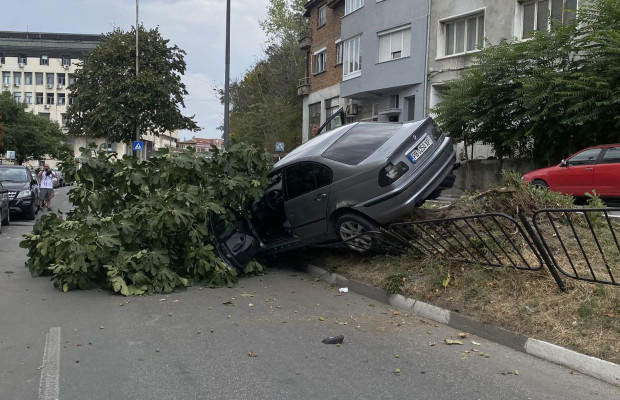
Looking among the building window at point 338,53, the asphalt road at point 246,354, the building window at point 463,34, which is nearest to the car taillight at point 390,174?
the asphalt road at point 246,354

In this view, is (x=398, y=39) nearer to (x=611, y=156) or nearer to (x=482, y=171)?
(x=482, y=171)

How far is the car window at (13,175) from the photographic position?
17203 millimetres

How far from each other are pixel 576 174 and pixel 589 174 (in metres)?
0.39

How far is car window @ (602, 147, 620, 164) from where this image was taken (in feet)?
41.6

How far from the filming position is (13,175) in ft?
57.2

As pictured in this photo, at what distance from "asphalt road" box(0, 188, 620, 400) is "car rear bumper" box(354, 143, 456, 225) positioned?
3.98 feet

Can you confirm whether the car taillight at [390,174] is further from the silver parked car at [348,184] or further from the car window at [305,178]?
the car window at [305,178]

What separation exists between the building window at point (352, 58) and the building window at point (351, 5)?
1.56 metres

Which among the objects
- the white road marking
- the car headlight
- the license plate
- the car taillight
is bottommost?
the white road marking

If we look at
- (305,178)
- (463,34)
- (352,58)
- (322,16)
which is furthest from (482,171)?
(322,16)

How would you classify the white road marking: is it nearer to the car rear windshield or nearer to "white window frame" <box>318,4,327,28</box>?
the car rear windshield

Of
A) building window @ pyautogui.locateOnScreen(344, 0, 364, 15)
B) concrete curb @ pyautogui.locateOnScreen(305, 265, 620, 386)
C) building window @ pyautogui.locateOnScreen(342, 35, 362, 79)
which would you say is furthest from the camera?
building window @ pyautogui.locateOnScreen(342, 35, 362, 79)

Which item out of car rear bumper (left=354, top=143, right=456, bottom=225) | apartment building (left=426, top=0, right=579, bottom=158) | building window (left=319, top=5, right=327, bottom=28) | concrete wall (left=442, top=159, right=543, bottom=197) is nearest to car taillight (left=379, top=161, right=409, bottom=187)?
car rear bumper (left=354, top=143, right=456, bottom=225)

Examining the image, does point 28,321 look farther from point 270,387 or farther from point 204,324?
point 270,387
